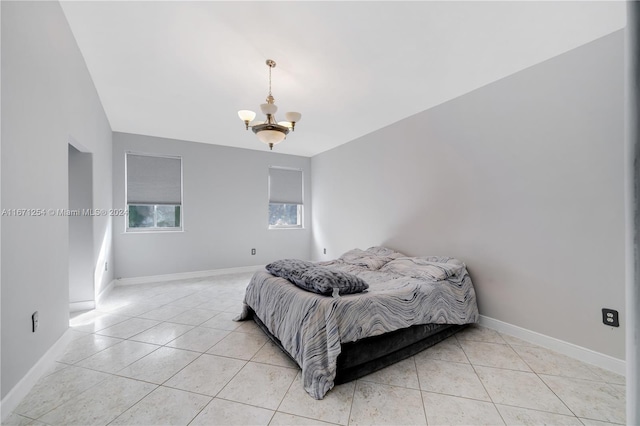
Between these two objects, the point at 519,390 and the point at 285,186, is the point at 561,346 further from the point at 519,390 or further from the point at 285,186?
the point at 285,186

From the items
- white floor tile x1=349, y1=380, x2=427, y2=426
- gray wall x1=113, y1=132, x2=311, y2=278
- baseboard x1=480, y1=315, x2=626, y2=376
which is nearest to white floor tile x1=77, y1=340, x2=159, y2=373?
white floor tile x1=349, y1=380, x2=427, y2=426

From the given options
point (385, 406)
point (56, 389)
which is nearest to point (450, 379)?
point (385, 406)

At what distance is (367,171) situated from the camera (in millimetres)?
4469

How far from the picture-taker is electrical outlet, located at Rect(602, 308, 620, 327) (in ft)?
6.77

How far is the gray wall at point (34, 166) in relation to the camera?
1587mm

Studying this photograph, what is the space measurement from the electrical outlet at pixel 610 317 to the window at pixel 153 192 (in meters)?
5.56

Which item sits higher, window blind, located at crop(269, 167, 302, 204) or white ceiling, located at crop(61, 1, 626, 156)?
white ceiling, located at crop(61, 1, 626, 156)

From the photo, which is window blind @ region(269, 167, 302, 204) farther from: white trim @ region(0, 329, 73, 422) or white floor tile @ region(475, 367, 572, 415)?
white floor tile @ region(475, 367, 572, 415)

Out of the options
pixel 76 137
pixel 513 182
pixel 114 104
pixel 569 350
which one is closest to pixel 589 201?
pixel 513 182

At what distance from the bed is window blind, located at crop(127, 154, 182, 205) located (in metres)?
2.92

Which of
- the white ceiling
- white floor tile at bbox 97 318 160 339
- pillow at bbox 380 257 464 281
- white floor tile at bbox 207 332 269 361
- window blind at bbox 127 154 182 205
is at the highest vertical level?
the white ceiling

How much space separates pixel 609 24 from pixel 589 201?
1.33m

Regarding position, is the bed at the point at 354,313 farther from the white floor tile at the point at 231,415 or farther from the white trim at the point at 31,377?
the white trim at the point at 31,377

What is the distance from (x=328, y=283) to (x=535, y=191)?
210cm
